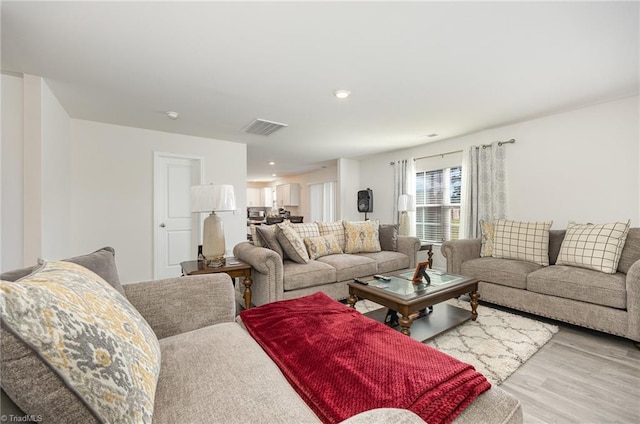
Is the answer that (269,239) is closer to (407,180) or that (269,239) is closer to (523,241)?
(523,241)

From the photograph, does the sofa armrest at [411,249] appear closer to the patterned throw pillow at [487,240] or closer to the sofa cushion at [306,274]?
the patterned throw pillow at [487,240]

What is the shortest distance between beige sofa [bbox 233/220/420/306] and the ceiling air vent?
1.63m

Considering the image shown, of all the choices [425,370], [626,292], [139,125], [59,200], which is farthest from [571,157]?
[59,200]

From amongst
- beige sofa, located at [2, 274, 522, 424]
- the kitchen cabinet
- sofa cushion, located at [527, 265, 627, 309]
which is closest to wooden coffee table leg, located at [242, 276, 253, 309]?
beige sofa, located at [2, 274, 522, 424]

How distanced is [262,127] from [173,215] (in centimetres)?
205

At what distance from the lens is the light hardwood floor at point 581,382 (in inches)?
56.9

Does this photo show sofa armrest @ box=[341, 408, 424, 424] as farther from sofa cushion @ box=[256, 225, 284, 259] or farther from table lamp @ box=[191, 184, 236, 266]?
sofa cushion @ box=[256, 225, 284, 259]

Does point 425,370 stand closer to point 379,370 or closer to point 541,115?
point 379,370

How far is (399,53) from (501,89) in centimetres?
135

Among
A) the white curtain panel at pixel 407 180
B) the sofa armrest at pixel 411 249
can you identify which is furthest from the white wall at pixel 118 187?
the white curtain panel at pixel 407 180

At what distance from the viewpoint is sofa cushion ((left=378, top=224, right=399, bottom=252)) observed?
12.8ft

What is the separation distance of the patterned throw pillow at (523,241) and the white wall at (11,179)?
16.0 ft

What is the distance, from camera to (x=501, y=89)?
2678mm

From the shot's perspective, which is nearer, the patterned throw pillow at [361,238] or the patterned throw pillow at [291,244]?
the patterned throw pillow at [291,244]
